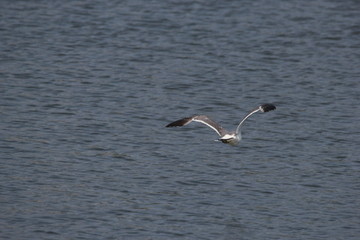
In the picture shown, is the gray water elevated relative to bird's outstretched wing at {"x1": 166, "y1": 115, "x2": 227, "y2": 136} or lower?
lower

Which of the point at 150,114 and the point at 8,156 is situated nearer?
the point at 8,156

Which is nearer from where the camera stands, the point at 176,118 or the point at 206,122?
Answer: the point at 206,122

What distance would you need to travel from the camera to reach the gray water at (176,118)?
14883 mm

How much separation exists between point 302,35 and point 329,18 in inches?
79.8

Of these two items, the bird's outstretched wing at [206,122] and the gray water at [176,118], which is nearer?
the gray water at [176,118]

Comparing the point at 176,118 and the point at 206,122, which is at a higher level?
the point at 206,122

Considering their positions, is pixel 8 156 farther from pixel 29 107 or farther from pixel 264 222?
pixel 264 222

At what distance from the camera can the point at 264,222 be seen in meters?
14.7

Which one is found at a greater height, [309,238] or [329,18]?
[329,18]

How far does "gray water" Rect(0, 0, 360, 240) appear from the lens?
48.8 ft

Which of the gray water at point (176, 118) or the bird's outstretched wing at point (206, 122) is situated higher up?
the bird's outstretched wing at point (206, 122)

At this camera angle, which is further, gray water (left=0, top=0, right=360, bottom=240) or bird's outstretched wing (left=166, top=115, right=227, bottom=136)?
bird's outstretched wing (left=166, top=115, right=227, bottom=136)

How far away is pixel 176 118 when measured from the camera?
2016cm

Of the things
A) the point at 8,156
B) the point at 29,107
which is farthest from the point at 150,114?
the point at 8,156
